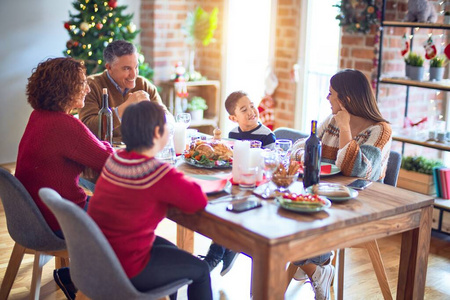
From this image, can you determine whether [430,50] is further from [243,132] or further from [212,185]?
[212,185]

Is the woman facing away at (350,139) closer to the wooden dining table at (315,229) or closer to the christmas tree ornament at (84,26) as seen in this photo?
the wooden dining table at (315,229)

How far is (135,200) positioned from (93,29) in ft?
10.6

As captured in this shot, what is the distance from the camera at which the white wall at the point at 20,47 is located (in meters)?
5.20

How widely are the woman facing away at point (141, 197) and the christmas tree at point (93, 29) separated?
2.94 m

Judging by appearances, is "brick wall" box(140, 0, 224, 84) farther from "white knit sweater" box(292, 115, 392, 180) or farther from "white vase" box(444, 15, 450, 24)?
"white knit sweater" box(292, 115, 392, 180)

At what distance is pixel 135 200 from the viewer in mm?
1976

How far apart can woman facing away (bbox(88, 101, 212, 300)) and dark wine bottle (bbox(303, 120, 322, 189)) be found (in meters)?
0.51


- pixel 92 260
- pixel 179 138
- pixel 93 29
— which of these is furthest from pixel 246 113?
pixel 93 29

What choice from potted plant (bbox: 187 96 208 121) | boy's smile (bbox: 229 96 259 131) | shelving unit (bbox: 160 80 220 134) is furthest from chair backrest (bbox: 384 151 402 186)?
potted plant (bbox: 187 96 208 121)

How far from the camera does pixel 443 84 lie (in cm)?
387

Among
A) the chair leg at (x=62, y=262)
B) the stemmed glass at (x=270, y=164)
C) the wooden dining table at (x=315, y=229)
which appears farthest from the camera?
the chair leg at (x=62, y=262)

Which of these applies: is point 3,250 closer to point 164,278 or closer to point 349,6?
point 164,278

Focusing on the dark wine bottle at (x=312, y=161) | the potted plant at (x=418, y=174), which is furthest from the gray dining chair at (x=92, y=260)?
the potted plant at (x=418, y=174)

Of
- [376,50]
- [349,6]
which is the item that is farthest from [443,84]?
[349,6]
